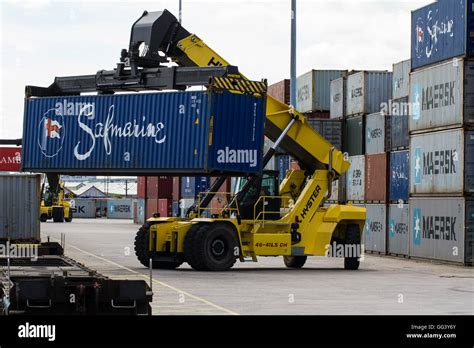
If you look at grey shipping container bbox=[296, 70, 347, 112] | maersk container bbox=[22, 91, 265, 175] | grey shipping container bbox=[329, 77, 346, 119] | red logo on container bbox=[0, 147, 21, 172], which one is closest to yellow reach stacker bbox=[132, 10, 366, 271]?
maersk container bbox=[22, 91, 265, 175]

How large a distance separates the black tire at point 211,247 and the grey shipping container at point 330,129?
19.5 metres

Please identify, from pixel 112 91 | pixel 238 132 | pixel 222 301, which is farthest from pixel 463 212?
pixel 222 301

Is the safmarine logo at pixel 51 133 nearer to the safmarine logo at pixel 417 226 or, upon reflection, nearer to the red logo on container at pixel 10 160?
the safmarine logo at pixel 417 226

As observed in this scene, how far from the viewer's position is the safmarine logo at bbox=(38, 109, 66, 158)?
2906 cm

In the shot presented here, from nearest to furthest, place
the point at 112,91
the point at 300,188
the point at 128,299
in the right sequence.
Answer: the point at 128,299, the point at 112,91, the point at 300,188

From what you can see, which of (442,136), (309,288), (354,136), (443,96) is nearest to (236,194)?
(309,288)

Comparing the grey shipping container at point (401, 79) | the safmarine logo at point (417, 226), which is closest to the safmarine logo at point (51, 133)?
the safmarine logo at point (417, 226)

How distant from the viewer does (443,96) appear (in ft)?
110

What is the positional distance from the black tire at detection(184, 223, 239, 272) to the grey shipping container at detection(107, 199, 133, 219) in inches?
3572

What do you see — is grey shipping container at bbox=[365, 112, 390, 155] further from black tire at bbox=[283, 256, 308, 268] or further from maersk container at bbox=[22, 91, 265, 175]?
maersk container at bbox=[22, 91, 265, 175]

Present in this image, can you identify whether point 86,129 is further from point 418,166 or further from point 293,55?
point 418,166

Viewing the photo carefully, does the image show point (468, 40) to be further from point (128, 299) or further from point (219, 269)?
point (128, 299)

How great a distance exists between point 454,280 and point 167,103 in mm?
8245

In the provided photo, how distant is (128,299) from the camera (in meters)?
12.1
